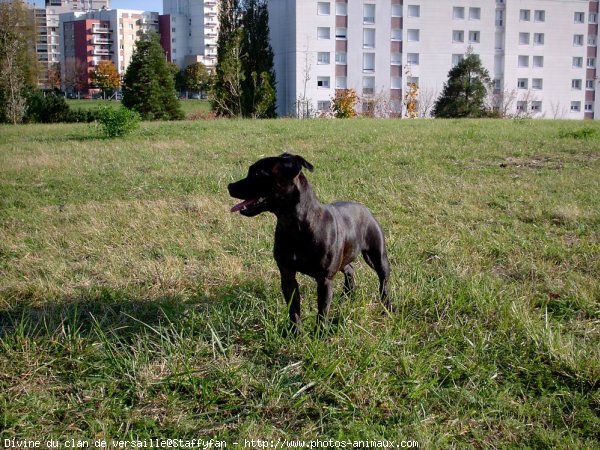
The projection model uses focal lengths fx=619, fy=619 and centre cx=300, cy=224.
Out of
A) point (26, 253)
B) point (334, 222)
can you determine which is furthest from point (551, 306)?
point (26, 253)

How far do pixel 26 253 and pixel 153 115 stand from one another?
89.7 feet

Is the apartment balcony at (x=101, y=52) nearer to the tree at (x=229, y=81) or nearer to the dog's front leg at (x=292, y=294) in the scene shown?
the tree at (x=229, y=81)

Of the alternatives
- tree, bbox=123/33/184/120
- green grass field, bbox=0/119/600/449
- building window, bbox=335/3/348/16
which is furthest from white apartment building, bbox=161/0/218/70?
green grass field, bbox=0/119/600/449

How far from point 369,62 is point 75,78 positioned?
57.3 metres

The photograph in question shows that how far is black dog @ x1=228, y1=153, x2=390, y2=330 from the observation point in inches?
153

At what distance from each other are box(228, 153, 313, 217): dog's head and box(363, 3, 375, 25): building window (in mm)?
58020

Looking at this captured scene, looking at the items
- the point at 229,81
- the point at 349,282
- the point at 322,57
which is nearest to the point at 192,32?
the point at 322,57

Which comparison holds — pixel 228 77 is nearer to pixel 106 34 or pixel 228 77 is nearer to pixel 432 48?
pixel 432 48

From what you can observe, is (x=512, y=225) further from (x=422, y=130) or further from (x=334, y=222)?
(x=422, y=130)

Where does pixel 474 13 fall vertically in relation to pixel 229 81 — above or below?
above

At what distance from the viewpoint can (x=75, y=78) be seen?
97312 millimetres

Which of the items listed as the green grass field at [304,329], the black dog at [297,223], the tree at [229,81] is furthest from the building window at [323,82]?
the black dog at [297,223]

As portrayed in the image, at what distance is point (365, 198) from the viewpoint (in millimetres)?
8688

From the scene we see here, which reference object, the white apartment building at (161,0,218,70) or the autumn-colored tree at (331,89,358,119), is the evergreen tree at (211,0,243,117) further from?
the white apartment building at (161,0,218,70)
